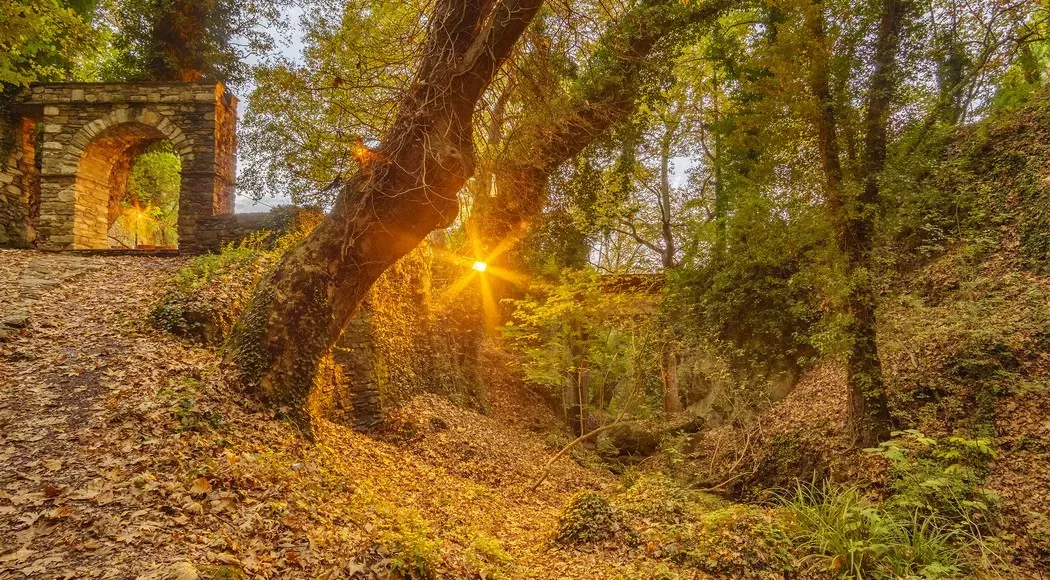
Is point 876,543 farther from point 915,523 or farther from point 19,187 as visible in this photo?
point 19,187

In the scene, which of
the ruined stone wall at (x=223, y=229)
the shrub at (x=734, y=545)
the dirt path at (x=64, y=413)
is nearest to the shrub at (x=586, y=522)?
the shrub at (x=734, y=545)

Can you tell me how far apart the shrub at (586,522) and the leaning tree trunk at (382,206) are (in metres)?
3.18

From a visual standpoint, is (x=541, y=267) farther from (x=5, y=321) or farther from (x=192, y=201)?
(x=5, y=321)

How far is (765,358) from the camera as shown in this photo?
10.0 meters

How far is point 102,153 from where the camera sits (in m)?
11.7

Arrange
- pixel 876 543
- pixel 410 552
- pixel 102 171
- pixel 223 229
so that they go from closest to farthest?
pixel 410 552
pixel 876 543
pixel 223 229
pixel 102 171

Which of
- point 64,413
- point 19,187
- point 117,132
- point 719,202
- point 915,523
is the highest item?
point 117,132

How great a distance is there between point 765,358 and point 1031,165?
5.28m

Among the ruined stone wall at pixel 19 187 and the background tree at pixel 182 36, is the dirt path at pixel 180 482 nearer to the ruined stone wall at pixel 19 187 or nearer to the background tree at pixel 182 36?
the ruined stone wall at pixel 19 187

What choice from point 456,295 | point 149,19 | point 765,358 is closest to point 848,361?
point 765,358

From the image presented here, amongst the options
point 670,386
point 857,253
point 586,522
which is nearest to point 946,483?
point 857,253

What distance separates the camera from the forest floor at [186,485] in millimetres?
2678

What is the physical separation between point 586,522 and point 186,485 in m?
3.94

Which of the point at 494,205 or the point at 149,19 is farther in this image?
the point at 149,19
